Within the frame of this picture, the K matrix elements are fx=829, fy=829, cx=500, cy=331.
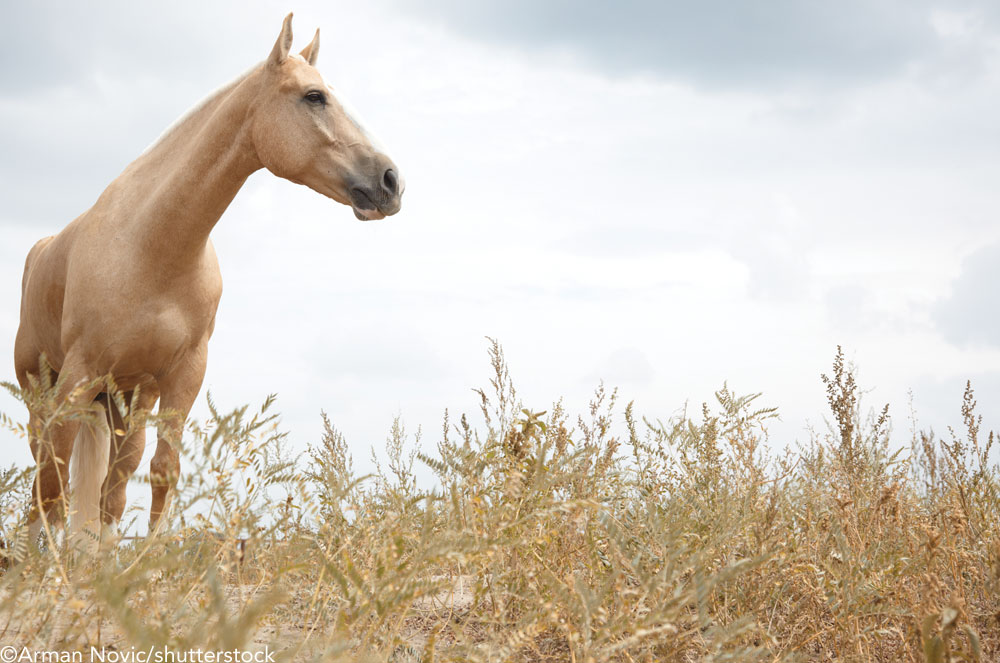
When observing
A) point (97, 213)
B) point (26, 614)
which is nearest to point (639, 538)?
point (26, 614)

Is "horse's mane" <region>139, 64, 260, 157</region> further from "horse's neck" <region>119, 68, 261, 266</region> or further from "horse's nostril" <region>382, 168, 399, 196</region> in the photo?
"horse's nostril" <region>382, 168, 399, 196</region>

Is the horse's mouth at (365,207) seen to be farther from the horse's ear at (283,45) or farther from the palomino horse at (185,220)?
the horse's ear at (283,45)

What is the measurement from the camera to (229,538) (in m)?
2.16

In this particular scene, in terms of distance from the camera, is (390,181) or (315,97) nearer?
(390,181)

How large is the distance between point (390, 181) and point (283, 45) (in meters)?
0.97

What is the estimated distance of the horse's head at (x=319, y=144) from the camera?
13.2 ft

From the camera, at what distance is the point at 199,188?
4.23 meters

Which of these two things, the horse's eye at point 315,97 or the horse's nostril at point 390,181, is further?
the horse's eye at point 315,97

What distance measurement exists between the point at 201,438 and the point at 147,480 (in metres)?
0.16

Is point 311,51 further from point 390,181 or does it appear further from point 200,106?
point 390,181

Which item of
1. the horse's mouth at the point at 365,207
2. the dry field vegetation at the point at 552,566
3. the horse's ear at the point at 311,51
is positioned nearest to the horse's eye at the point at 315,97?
the horse's mouth at the point at 365,207

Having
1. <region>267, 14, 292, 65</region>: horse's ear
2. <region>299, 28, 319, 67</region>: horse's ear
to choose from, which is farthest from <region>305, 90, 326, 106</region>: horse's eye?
<region>299, 28, 319, 67</region>: horse's ear

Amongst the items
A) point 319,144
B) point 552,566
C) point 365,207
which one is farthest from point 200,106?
point 552,566

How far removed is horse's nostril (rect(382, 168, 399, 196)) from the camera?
4020 millimetres
